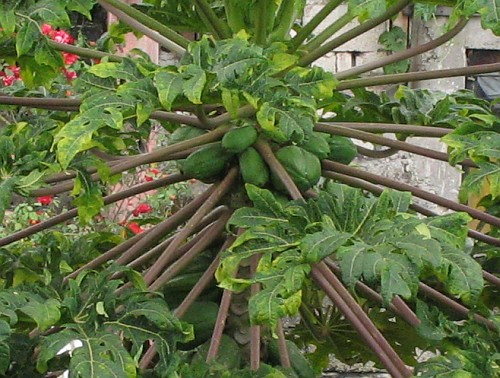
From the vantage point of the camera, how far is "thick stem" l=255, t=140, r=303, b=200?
3.99 ft

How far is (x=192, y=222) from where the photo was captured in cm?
129

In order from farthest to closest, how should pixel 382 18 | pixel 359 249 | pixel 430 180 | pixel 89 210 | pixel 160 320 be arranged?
1. pixel 430 180
2. pixel 382 18
3. pixel 89 210
4. pixel 160 320
5. pixel 359 249

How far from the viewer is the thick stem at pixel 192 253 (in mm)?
1228

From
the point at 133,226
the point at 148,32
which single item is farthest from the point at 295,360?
the point at 133,226

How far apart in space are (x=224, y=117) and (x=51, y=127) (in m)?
0.25

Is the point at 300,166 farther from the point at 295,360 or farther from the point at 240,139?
the point at 295,360

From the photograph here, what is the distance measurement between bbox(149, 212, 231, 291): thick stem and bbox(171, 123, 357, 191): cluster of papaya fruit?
0.24 ft

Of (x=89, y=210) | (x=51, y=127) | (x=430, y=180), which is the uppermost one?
(x=51, y=127)

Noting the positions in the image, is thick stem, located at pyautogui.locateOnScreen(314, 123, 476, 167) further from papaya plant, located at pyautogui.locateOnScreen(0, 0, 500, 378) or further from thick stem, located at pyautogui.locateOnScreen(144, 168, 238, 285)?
thick stem, located at pyautogui.locateOnScreen(144, 168, 238, 285)

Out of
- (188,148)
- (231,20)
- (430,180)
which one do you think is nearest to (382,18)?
(231,20)

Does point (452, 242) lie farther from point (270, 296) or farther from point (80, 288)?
point (80, 288)

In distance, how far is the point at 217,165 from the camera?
1.33m

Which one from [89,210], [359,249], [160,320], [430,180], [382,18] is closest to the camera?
[359,249]

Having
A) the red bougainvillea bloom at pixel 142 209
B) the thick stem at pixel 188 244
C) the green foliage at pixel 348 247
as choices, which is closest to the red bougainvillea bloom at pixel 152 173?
the red bougainvillea bloom at pixel 142 209
